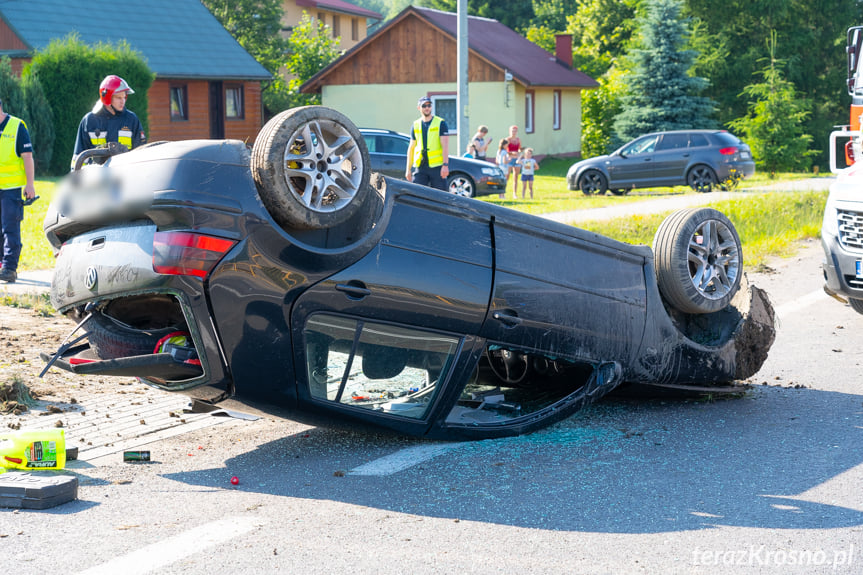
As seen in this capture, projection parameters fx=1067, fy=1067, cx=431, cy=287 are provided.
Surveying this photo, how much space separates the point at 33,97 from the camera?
28438mm

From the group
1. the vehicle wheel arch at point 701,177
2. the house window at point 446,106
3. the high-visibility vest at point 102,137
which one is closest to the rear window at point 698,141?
the vehicle wheel arch at point 701,177

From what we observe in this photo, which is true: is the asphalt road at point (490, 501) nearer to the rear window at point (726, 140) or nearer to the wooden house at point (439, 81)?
the rear window at point (726, 140)

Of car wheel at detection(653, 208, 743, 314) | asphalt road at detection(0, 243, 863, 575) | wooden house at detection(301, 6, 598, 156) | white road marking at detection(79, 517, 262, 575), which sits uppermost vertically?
wooden house at detection(301, 6, 598, 156)

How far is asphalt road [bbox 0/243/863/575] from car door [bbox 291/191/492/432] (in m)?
0.35

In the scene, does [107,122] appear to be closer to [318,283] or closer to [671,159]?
[318,283]

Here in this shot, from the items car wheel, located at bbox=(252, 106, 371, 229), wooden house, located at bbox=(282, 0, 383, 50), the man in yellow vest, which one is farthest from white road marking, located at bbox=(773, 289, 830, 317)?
wooden house, located at bbox=(282, 0, 383, 50)

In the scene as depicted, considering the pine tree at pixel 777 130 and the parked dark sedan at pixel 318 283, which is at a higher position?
the pine tree at pixel 777 130

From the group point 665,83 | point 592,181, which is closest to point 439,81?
point 665,83

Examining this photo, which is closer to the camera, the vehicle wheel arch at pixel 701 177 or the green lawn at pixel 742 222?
the green lawn at pixel 742 222

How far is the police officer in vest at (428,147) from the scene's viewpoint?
13.3 m

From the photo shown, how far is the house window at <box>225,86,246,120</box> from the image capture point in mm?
39281

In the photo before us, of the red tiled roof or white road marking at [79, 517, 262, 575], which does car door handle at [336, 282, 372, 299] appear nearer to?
white road marking at [79, 517, 262, 575]

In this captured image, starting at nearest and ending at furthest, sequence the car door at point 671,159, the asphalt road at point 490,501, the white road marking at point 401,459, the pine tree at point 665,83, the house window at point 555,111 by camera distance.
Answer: the asphalt road at point 490,501 < the white road marking at point 401,459 < the car door at point 671,159 < the pine tree at point 665,83 < the house window at point 555,111

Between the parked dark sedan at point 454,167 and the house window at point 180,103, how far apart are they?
16100 mm
